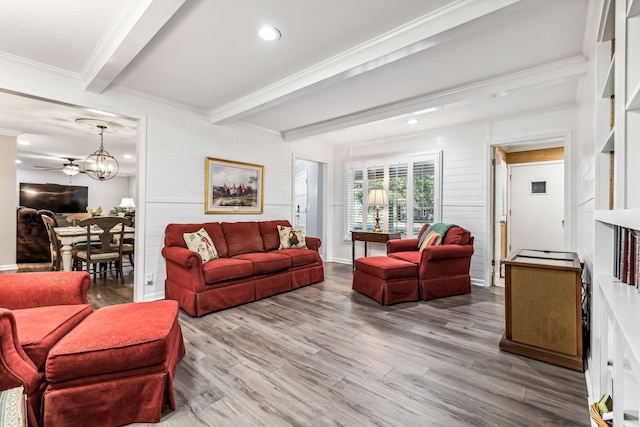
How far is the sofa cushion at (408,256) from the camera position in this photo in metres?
3.89

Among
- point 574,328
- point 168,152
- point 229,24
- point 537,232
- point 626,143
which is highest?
point 229,24

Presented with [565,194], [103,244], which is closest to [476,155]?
[565,194]

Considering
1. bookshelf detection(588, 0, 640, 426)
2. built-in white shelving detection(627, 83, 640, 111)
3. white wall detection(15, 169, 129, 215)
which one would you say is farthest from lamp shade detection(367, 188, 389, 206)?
white wall detection(15, 169, 129, 215)

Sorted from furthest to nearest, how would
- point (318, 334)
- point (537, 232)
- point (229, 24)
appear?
point (537, 232) < point (318, 334) < point (229, 24)

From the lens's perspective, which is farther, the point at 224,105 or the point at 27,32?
the point at 224,105

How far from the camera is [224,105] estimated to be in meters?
4.05

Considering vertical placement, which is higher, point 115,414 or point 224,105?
point 224,105

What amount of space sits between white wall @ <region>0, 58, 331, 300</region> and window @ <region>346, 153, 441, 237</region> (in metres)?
2.36

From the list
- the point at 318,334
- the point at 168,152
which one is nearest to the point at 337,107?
the point at 168,152

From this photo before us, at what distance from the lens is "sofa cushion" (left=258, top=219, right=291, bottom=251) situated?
460cm

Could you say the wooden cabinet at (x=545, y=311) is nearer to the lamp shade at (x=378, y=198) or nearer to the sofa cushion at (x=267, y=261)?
the sofa cushion at (x=267, y=261)

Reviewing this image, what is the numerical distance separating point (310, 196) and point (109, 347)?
578cm

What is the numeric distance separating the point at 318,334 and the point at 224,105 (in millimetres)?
3116

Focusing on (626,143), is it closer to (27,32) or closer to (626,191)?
(626,191)
